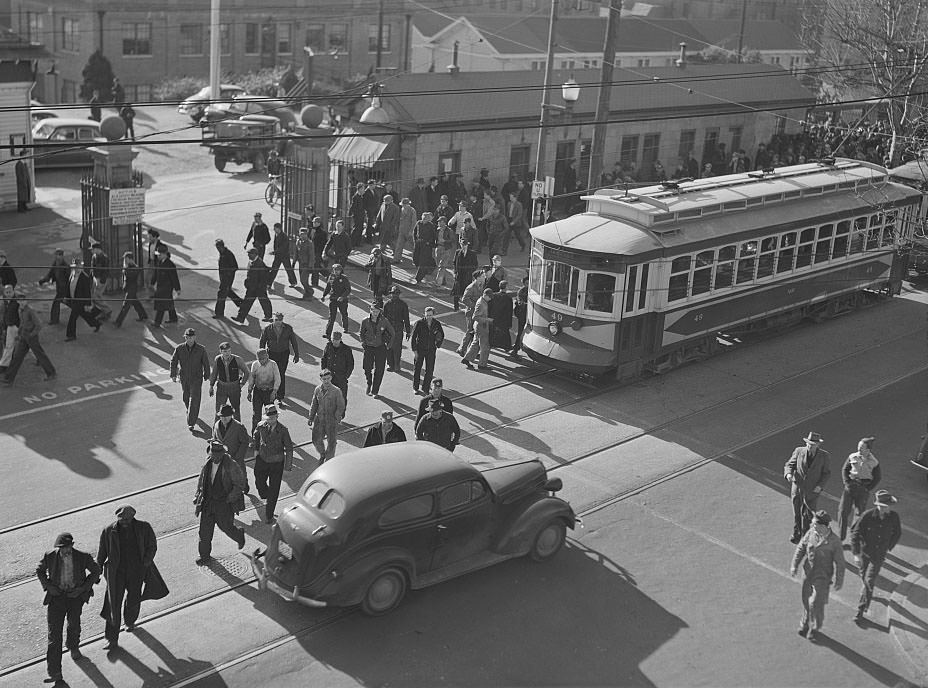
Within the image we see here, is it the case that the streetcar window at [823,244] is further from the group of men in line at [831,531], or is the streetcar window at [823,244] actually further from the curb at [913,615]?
the curb at [913,615]

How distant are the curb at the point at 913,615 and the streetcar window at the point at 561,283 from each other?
7.64 metres

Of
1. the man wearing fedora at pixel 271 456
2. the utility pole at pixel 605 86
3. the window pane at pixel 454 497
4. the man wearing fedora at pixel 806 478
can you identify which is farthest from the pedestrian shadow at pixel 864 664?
the utility pole at pixel 605 86

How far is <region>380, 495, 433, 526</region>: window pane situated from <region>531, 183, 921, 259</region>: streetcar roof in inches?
317

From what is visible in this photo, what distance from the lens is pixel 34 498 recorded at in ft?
47.7

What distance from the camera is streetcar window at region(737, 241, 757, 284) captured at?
21.6 meters

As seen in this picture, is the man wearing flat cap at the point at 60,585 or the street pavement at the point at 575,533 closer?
the man wearing flat cap at the point at 60,585

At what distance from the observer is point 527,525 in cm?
1291

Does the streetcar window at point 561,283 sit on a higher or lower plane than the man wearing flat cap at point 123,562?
higher

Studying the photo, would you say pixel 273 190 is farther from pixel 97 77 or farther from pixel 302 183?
pixel 97 77

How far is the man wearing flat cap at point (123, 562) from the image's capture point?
11148mm

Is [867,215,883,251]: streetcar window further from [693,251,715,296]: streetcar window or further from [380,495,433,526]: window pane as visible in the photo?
[380,495,433,526]: window pane

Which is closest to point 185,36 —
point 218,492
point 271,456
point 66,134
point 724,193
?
point 66,134

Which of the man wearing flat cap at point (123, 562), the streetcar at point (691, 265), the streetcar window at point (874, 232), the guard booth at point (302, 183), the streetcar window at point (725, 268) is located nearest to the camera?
the man wearing flat cap at point (123, 562)

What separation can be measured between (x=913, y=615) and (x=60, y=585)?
364 inches
